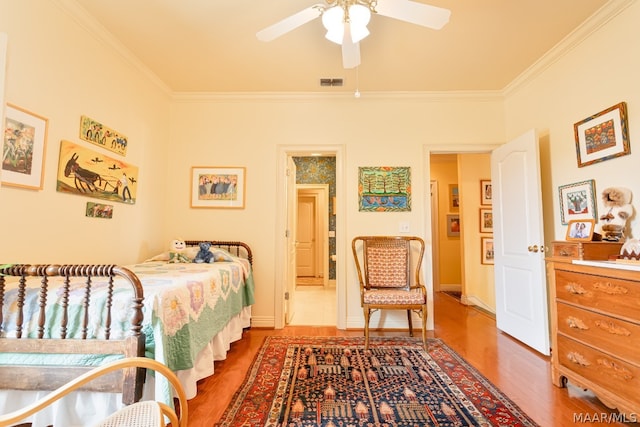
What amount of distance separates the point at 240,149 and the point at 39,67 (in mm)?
1741

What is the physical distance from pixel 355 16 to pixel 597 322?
7.42ft

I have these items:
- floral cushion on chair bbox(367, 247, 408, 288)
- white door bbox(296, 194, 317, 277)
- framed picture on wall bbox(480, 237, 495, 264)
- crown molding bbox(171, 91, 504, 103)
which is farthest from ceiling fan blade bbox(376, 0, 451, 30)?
white door bbox(296, 194, 317, 277)

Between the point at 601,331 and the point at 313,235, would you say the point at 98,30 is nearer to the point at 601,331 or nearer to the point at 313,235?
the point at 601,331

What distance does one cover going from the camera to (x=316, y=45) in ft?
8.07

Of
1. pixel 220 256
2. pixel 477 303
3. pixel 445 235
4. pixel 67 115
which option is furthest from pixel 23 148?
pixel 445 235

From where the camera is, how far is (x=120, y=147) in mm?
2572

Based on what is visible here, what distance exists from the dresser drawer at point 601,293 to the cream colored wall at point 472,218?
236cm

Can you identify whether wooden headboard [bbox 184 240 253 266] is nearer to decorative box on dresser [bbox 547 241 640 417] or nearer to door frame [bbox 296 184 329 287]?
door frame [bbox 296 184 329 287]

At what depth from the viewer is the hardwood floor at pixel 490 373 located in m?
1.64

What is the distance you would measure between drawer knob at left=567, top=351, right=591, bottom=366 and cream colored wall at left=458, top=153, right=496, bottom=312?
7.90 feet

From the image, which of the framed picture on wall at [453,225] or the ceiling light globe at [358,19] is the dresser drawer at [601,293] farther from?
the framed picture on wall at [453,225]

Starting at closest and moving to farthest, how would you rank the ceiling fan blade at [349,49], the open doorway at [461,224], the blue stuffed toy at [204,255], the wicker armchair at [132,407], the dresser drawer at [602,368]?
the wicker armchair at [132,407] → the dresser drawer at [602,368] → the ceiling fan blade at [349,49] → the blue stuffed toy at [204,255] → the open doorway at [461,224]

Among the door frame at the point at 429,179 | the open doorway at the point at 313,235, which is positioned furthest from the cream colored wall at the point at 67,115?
the open doorway at the point at 313,235

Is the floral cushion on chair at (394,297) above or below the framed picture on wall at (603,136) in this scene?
below
